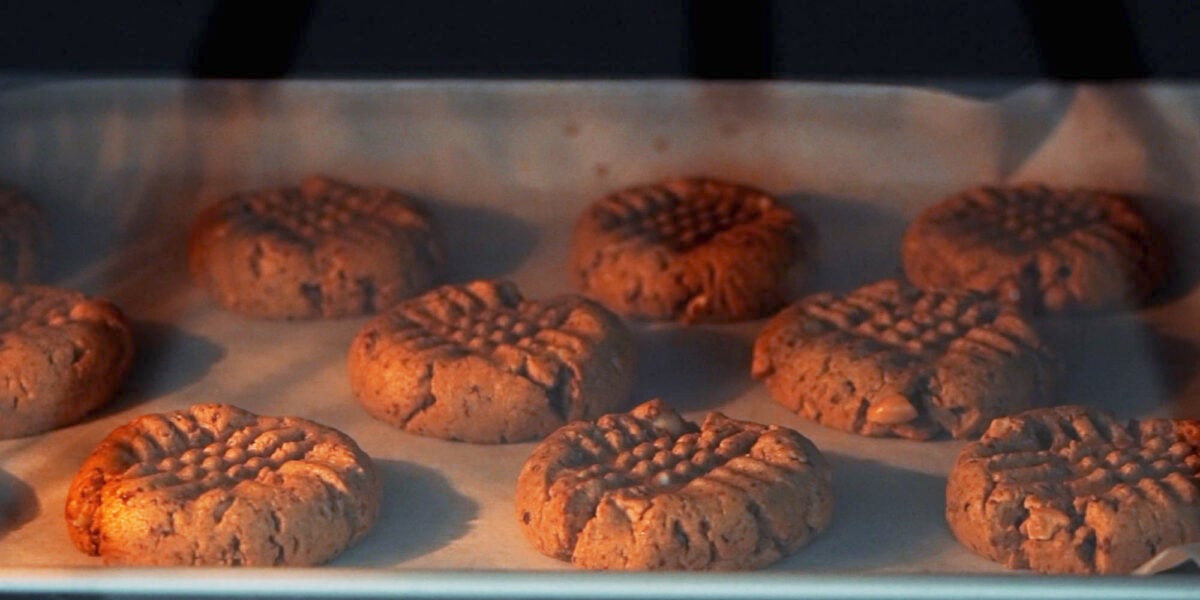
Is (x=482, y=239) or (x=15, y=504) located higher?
(x=482, y=239)

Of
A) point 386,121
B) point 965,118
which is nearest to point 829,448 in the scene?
point 965,118

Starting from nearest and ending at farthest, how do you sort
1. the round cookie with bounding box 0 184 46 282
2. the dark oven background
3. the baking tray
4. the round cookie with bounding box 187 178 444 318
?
the dark oven background
the baking tray
the round cookie with bounding box 0 184 46 282
the round cookie with bounding box 187 178 444 318

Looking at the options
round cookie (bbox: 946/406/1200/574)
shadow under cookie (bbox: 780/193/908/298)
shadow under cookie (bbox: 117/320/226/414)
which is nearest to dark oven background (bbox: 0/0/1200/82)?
round cookie (bbox: 946/406/1200/574)

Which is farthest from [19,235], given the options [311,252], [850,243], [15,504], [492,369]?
[850,243]

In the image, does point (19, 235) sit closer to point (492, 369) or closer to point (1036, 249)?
point (492, 369)

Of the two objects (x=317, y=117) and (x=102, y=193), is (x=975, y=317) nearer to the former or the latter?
(x=317, y=117)

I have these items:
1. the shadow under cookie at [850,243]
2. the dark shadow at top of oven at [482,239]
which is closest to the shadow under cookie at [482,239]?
the dark shadow at top of oven at [482,239]

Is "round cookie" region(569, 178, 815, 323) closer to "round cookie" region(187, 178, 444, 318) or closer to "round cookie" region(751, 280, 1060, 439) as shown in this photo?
"round cookie" region(751, 280, 1060, 439)

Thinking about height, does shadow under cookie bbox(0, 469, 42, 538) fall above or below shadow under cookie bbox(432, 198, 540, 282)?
below
